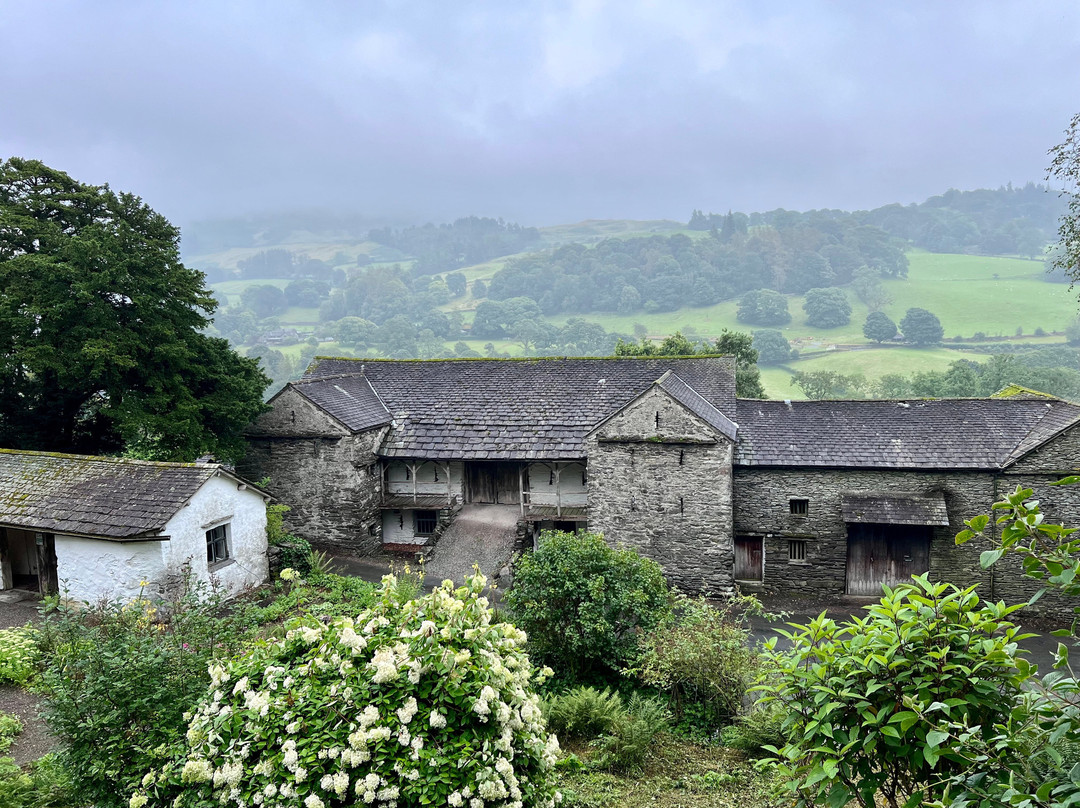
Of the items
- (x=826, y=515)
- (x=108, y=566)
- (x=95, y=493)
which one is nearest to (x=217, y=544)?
(x=108, y=566)

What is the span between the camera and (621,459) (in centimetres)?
2081

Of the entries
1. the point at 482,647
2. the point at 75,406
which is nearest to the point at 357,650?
the point at 482,647

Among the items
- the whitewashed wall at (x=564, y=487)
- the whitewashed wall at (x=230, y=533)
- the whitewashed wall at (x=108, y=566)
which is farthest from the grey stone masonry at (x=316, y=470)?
the whitewashed wall at (x=108, y=566)

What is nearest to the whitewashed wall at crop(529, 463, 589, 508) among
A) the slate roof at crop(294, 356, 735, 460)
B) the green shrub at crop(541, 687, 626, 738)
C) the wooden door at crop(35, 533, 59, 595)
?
the slate roof at crop(294, 356, 735, 460)

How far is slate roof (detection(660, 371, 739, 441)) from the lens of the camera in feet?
66.0

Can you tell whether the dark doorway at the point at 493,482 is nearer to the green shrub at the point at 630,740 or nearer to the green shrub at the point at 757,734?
the green shrub at the point at 630,740

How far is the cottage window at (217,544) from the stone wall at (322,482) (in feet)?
18.5

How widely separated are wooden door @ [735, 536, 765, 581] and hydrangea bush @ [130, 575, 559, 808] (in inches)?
656

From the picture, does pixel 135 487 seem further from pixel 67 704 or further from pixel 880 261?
pixel 880 261

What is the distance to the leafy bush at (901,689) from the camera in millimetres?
4529

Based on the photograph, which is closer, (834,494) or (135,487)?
(135,487)

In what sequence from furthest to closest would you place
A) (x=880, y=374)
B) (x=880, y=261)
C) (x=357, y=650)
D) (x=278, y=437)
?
(x=880, y=261) → (x=880, y=374) → (x=278, y=437) → (x=357, y=650)

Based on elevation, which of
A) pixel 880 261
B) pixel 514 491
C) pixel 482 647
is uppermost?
pixel 880 261

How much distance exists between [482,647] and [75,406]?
2175 centimetres
